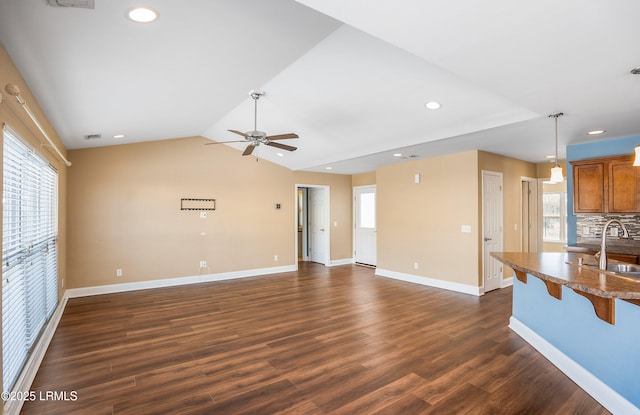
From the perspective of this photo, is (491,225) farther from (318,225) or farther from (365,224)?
(318,225)

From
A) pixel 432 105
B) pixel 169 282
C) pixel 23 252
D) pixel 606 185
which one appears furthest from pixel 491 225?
pixel 23 252

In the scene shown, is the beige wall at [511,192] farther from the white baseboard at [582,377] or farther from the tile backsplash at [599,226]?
the white baseboard at [582,377]

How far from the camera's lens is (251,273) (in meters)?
7.14

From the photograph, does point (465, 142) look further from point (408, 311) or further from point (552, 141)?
point (408, 311)

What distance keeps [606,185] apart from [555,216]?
380 cm

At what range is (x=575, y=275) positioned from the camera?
2.50m

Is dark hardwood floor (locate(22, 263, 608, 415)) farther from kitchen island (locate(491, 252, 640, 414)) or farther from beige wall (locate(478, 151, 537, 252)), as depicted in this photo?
beige wall (locate(478, 151, 537, 252))

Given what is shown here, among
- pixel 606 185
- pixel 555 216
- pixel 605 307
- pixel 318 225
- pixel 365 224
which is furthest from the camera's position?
pixel 318 225

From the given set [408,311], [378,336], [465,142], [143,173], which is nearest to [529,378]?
[378,336]

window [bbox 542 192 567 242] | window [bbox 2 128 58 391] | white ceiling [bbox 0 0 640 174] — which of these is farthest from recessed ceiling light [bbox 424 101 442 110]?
window [bbox 542 192 567 242]

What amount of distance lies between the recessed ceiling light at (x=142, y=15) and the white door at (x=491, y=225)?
515 centimetres

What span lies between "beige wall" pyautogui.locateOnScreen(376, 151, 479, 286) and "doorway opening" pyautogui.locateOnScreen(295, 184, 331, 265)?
5.85 feet

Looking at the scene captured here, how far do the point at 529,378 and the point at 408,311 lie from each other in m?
1.88

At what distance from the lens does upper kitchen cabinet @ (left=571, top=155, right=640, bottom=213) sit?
4.21m
